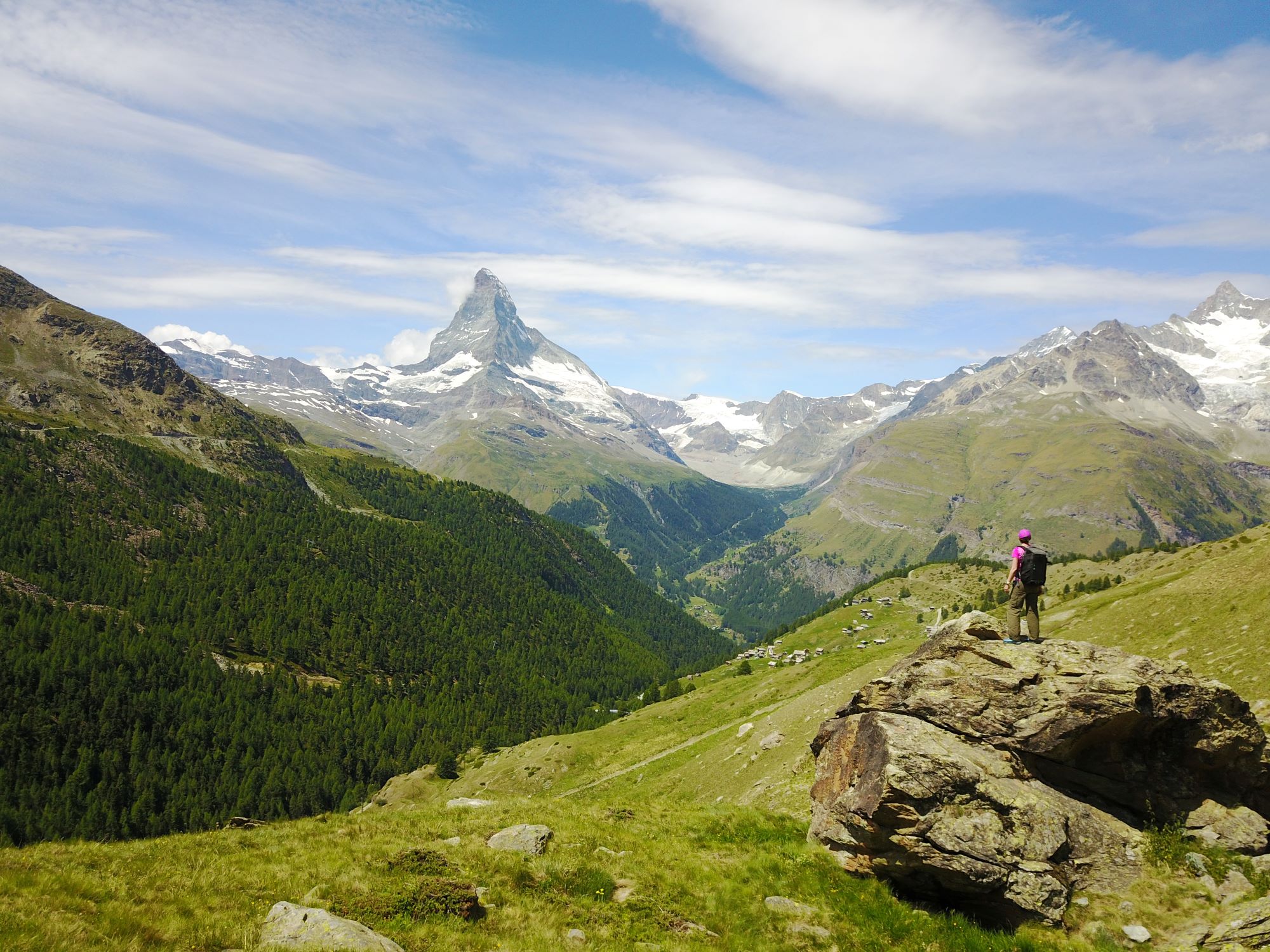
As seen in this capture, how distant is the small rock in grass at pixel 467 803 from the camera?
115 feet

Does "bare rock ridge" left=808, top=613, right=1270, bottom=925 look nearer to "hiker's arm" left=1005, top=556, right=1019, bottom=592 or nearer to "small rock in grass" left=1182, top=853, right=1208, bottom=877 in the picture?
"small rock in grass" left=1182, top=853, right=1208, bottom=877

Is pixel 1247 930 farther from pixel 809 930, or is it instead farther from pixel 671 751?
pixel 671 751

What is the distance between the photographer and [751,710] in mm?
106812

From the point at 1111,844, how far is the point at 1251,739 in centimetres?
762

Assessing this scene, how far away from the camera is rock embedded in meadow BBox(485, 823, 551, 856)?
83.6 ft

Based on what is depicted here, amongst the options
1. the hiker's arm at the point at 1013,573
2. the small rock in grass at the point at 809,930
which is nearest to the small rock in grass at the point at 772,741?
the hiker's arm at the point at 1013,573

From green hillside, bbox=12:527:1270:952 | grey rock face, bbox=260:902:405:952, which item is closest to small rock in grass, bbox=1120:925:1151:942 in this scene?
green hillside, bbox=12:527:1270:952

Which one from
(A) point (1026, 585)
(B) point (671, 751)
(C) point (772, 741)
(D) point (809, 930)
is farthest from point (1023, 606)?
(B) point (671, 751)

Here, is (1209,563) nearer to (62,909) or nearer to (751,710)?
(751,710)

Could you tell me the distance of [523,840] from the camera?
2603 cm

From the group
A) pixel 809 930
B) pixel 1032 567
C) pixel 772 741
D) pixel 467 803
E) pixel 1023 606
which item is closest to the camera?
pixel 809 930

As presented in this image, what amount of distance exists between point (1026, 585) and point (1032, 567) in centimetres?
100

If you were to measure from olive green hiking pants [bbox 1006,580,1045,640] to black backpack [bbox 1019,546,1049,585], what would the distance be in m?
0.34

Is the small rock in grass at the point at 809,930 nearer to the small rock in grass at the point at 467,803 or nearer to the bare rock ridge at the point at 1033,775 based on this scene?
the bare rock ridge at the point at 1033,775
